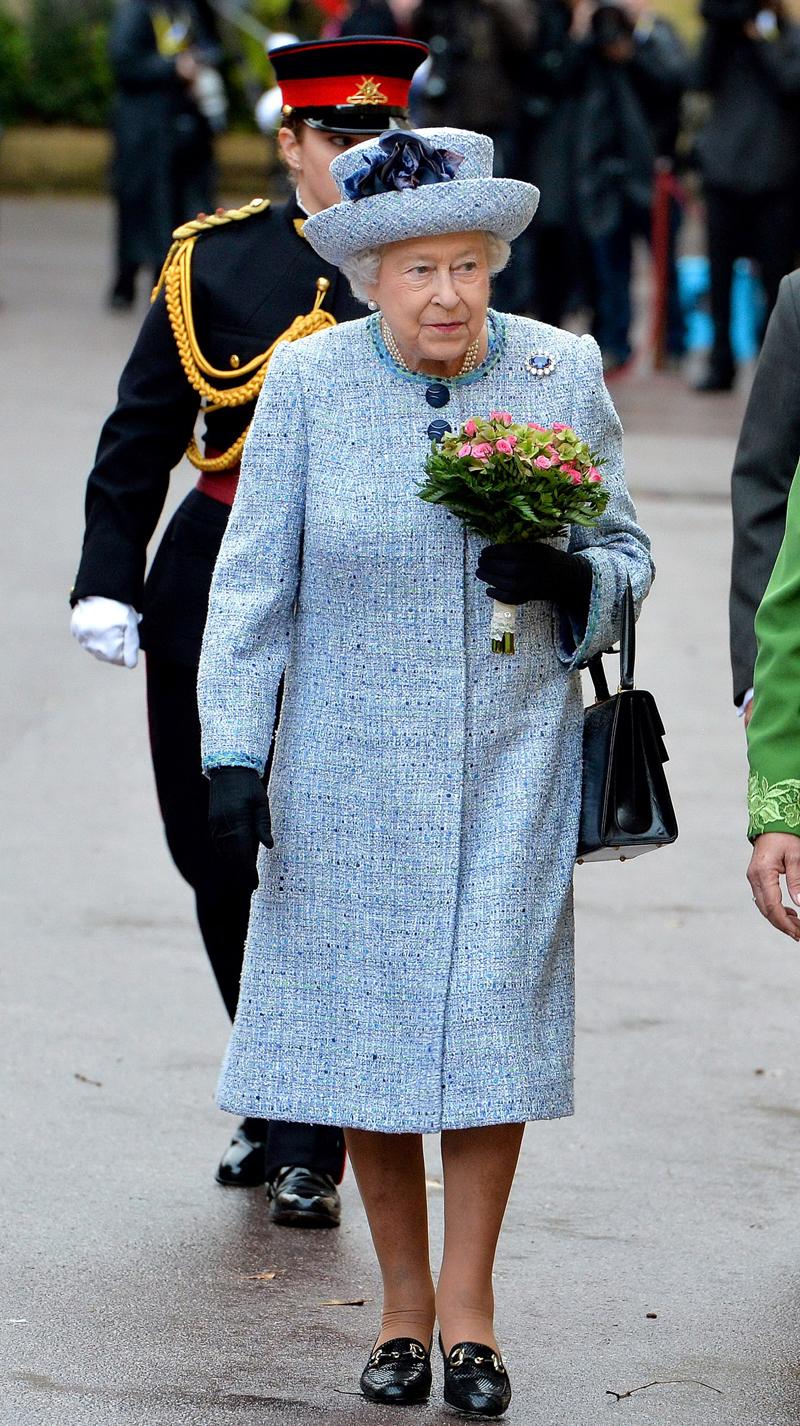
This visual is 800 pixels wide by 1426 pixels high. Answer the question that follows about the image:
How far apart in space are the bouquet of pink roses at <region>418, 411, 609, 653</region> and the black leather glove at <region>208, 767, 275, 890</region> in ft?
1.47

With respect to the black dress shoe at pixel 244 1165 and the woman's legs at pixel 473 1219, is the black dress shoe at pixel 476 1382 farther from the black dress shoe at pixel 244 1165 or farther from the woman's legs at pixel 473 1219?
the black dress shoe at pixel 244 1165

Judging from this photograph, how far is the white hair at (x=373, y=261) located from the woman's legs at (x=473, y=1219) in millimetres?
1282

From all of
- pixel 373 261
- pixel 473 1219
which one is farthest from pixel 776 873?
pixel 373 261

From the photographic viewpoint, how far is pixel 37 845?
676cm

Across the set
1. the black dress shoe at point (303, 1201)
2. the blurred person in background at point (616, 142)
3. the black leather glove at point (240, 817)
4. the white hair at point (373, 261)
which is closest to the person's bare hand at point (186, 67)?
the blurred person in background at point (616, 142)

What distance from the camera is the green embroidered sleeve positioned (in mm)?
3348

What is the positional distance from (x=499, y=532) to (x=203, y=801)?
120 centimetres

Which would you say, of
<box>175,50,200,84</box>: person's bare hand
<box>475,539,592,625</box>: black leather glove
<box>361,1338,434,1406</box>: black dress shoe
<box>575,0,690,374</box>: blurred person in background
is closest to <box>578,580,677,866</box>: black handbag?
<box>475,539,592,625</box>: black leather glove

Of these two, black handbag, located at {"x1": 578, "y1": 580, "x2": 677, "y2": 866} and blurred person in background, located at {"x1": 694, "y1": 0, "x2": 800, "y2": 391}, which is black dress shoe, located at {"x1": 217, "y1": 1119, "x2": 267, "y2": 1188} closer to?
black handbag, located at {"x1": 578, "y1": 580, "x2": 677, "y2": 866}

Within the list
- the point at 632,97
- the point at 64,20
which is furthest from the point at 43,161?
the point at 632,97

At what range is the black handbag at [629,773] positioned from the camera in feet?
12.1

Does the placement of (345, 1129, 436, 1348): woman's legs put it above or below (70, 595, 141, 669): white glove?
below

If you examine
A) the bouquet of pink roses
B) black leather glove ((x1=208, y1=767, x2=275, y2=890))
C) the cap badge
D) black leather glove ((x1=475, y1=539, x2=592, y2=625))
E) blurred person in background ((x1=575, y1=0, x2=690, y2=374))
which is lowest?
black leather glove ((x1=208, y1=767, x2=275, y2=890))

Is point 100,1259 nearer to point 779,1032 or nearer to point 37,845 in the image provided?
point 779,1032
